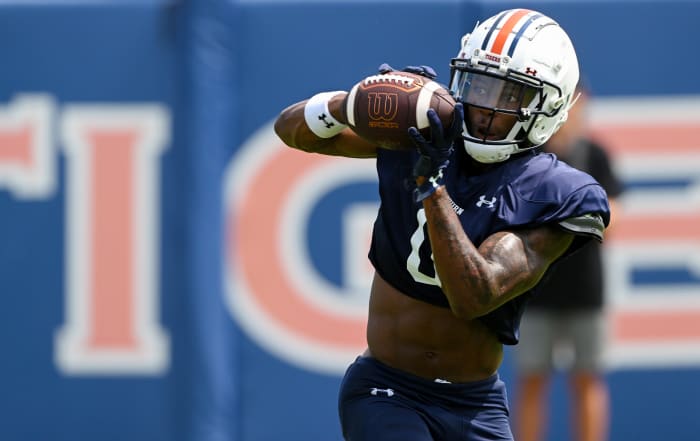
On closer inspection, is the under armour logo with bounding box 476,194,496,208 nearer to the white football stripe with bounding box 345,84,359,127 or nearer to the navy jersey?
the navy jersey

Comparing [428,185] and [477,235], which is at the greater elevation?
[428,185]

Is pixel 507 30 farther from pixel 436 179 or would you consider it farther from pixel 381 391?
pixel 381 391

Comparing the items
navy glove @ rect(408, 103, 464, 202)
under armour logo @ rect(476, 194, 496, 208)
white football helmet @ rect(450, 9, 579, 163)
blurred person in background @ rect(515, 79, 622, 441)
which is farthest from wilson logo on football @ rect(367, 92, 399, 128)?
blurred person in background @ rect(515, 79, 622, 441)

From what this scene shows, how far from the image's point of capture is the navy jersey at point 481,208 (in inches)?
136

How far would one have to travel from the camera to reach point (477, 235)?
347 cm

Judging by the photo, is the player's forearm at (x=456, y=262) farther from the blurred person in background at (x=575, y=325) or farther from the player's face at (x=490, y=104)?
the blurred person in background at (x=575, y=325)

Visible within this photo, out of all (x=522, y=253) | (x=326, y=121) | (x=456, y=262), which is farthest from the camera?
(x=326, y=121)

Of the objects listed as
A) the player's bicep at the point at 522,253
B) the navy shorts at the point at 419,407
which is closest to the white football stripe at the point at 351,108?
the player's bicep at the point at 522,253

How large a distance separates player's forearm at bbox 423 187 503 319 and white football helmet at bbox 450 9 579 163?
316 mm

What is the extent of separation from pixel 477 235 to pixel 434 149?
34cm

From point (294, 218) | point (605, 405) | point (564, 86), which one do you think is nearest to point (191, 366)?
point (294, 218)

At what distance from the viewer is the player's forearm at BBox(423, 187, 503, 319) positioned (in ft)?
10.6

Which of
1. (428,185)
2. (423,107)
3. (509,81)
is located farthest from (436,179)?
(509,81)

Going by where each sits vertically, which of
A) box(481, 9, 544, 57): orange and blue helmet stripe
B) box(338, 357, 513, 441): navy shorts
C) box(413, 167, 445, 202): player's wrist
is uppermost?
box(481, 9, 544, 57): orange and blue helmet stripe
